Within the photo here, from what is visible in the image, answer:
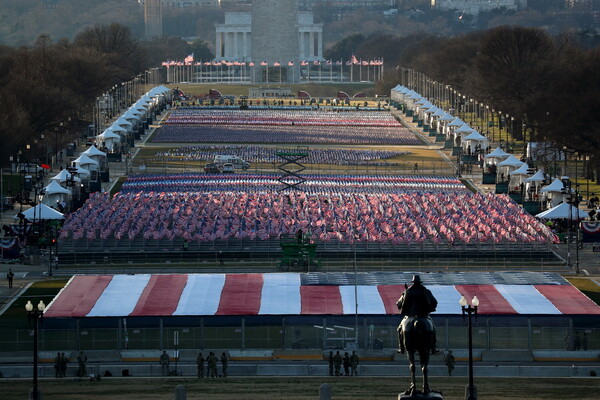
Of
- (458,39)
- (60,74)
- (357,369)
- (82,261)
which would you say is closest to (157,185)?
(82,261)

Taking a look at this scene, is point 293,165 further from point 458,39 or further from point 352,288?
point 458,39

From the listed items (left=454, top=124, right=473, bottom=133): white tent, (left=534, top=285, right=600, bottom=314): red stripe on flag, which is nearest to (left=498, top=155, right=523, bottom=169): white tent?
(left=454, top=124, right=473, bottom=133): white tent

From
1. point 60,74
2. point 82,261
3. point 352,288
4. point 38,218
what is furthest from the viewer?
point 60,74

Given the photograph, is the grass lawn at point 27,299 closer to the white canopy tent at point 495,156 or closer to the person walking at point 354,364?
the person walking at point 354,364

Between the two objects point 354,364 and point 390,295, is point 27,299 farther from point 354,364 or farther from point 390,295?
point 354,364

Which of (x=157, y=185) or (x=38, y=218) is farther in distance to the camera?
(x=157, y=185)

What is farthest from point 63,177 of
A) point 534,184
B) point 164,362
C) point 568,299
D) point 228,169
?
point 164,362

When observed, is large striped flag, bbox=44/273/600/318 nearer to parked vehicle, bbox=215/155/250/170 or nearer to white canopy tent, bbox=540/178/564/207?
white canopy tent, bbox=540/178/564/207
